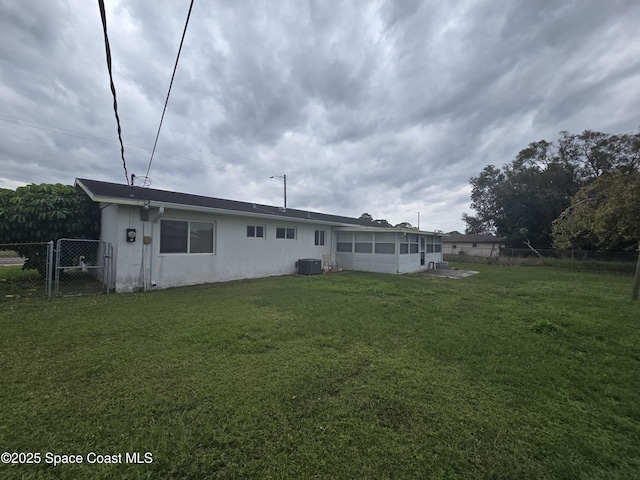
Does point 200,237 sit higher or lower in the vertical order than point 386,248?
higher

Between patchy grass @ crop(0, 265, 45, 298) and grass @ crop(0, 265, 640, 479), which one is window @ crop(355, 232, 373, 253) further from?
patchy grass @ crop(0, 265, 45, 298)

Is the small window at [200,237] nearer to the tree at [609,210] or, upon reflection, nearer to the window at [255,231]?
the window at [255,231]

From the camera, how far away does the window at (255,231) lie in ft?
32.6

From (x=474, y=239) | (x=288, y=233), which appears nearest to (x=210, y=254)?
(x=288, y=233)

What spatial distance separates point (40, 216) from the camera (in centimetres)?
769

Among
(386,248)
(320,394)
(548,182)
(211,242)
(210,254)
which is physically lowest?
(320,394)

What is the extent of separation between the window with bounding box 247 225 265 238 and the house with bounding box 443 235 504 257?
2864 centimetres

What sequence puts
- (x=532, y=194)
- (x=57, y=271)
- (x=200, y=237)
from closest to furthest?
(x=57, y=271)
(x=200, y=237)
(x=532, y=194)

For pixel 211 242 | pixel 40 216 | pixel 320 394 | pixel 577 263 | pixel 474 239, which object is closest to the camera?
pixel 320 394

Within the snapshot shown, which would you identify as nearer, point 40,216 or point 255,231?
point 40,216

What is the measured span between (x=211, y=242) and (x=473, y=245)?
117 ft

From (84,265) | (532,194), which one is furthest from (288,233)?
(532,194)

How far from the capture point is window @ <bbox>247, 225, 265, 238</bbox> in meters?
9.94

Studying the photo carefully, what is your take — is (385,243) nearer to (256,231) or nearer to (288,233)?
(288,233)
